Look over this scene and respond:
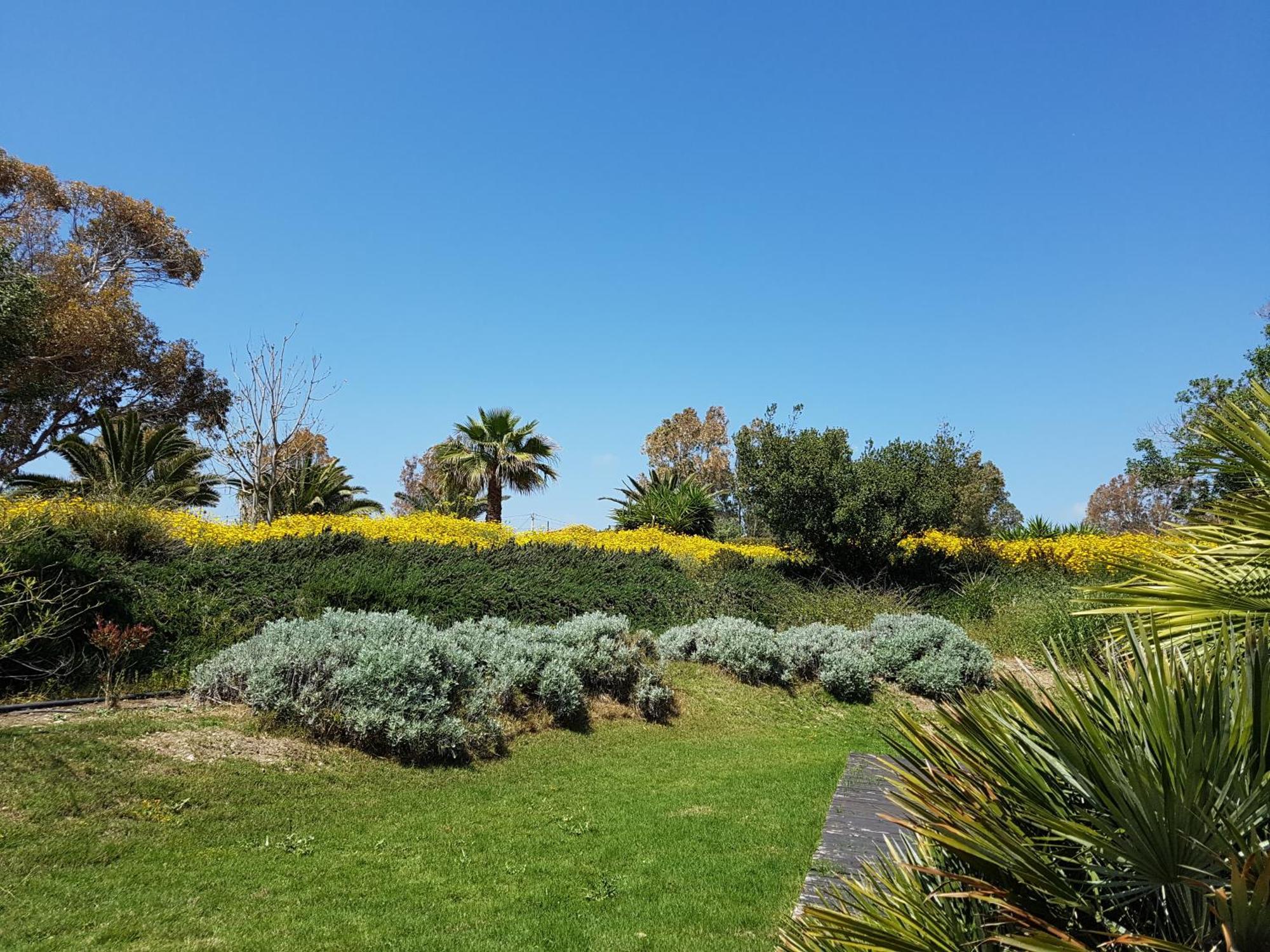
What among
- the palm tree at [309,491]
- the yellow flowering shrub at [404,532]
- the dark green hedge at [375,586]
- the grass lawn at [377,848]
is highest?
the palm tree at [309,491]

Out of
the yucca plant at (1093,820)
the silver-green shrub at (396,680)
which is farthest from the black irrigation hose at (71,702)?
the yucca plant at (1093,820)

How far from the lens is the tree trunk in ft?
73.4

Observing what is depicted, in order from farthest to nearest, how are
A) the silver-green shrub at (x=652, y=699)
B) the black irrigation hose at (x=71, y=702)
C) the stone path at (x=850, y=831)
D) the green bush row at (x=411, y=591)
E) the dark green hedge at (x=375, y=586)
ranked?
the silver-green shrub at (x=652, y=699) < the dark green hedge at (x=375, y=586) < the green bush row at (x=411, y=591) < the black irrigation hose at (x=71, y=702) < the stone path at (x=850, y=831)

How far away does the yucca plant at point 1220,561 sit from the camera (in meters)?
3.18

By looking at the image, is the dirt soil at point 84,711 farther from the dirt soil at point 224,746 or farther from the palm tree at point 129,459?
the palm tree at point 129,459

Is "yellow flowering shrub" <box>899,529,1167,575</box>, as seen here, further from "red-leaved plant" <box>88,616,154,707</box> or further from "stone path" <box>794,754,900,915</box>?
"red-leaved plant" <box>88,616,154,707</box>

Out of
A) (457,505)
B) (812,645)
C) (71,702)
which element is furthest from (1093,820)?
(457,505)

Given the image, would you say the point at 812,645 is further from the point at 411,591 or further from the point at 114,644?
the point at 114,644

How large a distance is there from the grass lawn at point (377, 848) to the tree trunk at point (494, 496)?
15.1 m

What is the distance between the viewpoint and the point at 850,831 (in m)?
4.59

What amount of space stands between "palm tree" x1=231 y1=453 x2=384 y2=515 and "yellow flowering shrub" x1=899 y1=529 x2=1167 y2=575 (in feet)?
51.8

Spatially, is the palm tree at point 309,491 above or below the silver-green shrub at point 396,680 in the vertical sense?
above

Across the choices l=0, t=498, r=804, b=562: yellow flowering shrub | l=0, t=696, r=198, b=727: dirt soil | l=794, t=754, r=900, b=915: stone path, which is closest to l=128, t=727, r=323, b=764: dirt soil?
l=0, t=696, r=198, b=727: dirt soil

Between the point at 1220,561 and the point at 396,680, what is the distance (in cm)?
679
